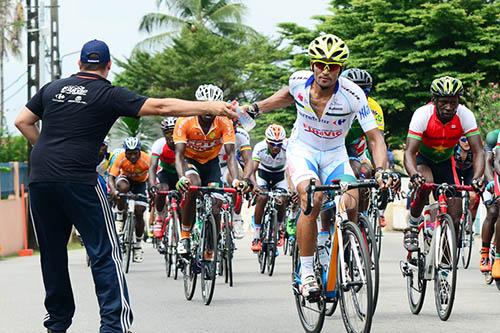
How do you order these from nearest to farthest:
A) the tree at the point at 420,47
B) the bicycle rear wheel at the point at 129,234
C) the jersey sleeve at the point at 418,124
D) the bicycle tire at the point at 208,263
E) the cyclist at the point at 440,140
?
the cyclist at the point at 440,140 < the jersey sleeve at the point at 418,124 < the bicycle tire at the point at 208,263 < the bicycle rear wheel at the point at 129,234 < the tree at the point at 420,47

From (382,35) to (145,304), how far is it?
3262 cm

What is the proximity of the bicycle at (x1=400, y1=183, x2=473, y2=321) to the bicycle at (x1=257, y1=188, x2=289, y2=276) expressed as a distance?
→ 5.23 metres

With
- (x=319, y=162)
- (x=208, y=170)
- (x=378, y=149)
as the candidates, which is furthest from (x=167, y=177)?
(x=378, y=149)

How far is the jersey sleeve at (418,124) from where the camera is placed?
11.4m

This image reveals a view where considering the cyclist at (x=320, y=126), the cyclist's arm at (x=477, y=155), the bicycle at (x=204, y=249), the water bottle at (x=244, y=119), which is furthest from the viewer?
the bicycle at (x=204, y=249)

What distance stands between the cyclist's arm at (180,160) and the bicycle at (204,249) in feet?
0.94

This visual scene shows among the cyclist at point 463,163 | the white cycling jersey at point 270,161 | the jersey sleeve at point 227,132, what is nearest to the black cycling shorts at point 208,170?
the jersey sleeve at point 227,132

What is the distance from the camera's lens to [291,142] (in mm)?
10125

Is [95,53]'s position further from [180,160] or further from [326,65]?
[180,160]

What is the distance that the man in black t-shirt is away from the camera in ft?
27.1

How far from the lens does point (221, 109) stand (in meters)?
8.43

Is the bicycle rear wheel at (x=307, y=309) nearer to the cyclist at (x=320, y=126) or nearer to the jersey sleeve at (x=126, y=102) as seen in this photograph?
the cyclist at (x=320, y=126)

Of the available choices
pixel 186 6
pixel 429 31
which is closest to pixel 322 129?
pixel 429 31

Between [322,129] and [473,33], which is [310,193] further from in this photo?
[473,33]
